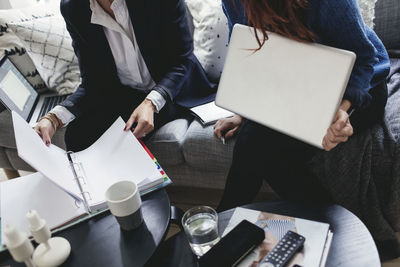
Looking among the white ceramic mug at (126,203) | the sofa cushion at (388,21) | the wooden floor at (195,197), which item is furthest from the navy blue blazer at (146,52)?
the sofa cushion at (388,21)

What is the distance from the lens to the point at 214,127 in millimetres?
1329

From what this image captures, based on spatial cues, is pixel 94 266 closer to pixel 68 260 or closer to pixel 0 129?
pixel 68 260

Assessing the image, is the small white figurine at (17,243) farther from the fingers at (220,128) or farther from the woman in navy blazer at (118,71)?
the fingers at (220,128)

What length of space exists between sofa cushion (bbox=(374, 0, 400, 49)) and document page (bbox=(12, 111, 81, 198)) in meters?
1.34

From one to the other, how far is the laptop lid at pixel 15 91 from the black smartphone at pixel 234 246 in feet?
3.81

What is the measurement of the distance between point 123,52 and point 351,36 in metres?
0.87

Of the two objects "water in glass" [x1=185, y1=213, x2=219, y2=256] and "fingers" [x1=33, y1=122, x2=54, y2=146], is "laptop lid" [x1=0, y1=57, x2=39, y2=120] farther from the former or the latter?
"water in glass" [x1=185, y1=213, x2=219, y2=256]

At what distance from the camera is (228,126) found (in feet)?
4.25

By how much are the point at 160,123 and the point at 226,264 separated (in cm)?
80

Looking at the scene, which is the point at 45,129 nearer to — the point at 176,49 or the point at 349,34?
the point at 176,49

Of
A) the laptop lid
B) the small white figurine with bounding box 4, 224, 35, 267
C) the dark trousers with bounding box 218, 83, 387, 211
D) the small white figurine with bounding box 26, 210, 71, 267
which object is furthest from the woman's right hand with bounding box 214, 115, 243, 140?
the laptop lid

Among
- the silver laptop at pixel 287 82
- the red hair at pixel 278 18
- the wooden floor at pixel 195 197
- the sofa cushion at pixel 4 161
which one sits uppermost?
the red hair at pixel 278 18

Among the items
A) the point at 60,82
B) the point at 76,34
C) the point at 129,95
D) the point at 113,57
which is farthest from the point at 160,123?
the point at 60,82

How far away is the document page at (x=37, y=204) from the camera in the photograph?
83 cm
